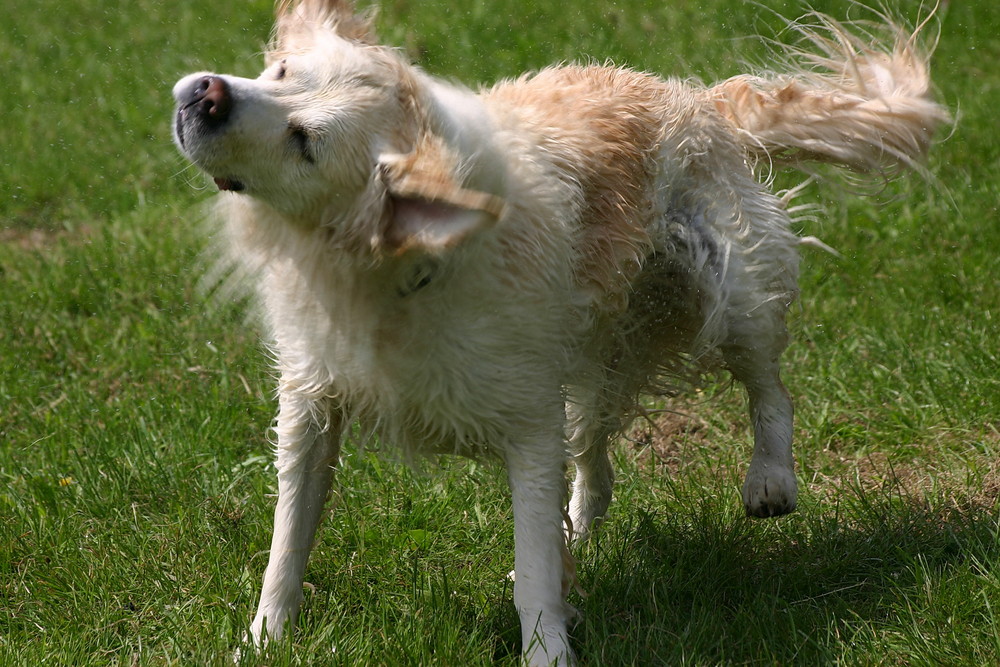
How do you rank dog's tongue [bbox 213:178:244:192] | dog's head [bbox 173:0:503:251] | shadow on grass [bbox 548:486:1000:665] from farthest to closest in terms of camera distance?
shadow on grass [bbox 548:486:1000:665]
dog's tongue [bbox 213:178:244:192]
dog's head [bbox 173:0:503:251]

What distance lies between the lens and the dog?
9.56 ft

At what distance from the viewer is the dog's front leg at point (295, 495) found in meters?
3.56

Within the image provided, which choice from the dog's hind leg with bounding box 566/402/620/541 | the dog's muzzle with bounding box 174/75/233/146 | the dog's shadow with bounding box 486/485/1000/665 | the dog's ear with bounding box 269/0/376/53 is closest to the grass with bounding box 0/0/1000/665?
the dog's shadow with bounding box 486/485/1000/665

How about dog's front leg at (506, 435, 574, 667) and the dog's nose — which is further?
dog's front leg at (506, 435, 574, 667)

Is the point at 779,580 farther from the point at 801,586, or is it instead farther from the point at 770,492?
the point at 770,492

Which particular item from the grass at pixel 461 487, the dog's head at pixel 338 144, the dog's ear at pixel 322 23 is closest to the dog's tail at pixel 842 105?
the grass at pixel 461 487

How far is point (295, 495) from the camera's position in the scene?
11.9ft

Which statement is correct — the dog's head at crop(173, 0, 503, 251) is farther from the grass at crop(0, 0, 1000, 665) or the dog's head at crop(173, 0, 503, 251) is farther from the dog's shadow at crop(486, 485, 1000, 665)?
the dog's shadow at crop(486, 485, 1000, 665)

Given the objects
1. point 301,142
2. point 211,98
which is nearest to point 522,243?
point 301,142

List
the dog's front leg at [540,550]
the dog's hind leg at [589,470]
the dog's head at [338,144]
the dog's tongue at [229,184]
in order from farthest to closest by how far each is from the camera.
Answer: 1. the dog's hind leg at [589,470]
2. the dog's front leg at [540,550]
3. the dog's tongue at [229,184]
4. the dog's head at [338,144]

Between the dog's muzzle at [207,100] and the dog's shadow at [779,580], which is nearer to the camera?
the dog's muzzle at [207,100]

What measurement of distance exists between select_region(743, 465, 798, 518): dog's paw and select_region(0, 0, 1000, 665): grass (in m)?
0.10

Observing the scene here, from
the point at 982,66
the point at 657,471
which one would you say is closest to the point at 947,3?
the point at 982,66

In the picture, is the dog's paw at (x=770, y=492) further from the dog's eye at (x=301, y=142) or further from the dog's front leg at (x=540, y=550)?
the dog's eye at (x=301, y=142)
